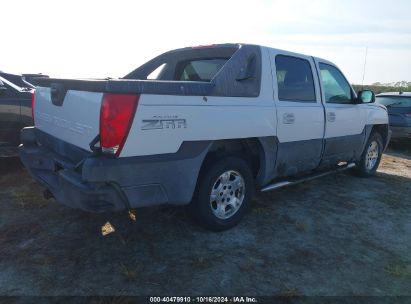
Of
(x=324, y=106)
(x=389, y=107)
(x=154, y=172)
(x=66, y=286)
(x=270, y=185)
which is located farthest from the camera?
(x=389, y=107)

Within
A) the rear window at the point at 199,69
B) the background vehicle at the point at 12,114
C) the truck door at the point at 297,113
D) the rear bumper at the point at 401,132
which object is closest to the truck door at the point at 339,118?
the truck door at the point at 297,113

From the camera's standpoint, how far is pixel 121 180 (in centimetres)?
288

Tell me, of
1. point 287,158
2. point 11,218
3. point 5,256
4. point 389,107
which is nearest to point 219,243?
point 287,158

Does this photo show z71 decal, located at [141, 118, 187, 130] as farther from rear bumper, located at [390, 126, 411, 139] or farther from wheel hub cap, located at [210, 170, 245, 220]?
rear bumper, located at [390, 126, 411, 139]

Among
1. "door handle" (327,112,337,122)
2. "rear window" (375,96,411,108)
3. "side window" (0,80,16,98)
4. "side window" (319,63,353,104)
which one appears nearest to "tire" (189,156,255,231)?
"door handle" (327,112,337,122)

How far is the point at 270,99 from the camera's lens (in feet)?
13.1

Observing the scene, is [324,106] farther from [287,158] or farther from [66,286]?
[66,286]

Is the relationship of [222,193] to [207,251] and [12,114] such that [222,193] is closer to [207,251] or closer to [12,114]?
[207,251]

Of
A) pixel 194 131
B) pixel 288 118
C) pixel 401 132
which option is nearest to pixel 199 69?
pixel 288 118

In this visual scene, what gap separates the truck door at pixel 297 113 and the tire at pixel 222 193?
62 cm

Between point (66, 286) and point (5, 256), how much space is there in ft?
2.78

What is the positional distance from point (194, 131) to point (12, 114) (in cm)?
366

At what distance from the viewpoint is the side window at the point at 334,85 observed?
510cm

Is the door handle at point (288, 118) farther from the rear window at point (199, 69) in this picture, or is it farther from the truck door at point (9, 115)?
the truck door at point (9, 115)
